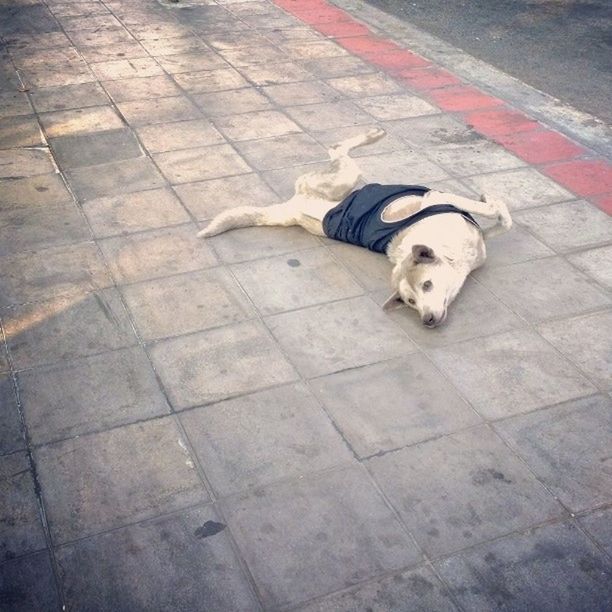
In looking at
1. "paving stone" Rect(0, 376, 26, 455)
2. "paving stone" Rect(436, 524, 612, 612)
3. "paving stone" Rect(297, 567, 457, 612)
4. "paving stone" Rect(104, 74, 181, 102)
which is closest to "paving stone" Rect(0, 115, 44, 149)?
"paving stone" Rect(104, 74, 181, 102)

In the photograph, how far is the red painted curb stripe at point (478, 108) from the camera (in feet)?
23.9

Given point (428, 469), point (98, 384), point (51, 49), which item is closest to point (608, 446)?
point (428, 469)

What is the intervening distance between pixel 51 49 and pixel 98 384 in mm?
7142

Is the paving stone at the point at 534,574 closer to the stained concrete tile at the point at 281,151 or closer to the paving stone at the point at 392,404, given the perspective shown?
the paving stone at the point at 392,404

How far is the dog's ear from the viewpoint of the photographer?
5.07m

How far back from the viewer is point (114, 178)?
7125 millimetres

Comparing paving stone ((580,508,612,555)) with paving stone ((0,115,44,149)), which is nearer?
paving stone ((580,508,612,555))

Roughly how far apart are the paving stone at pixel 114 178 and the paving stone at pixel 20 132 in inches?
34.9

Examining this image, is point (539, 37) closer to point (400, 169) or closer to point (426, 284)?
point (400, 169)

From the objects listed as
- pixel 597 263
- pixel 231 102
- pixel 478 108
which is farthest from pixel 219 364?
pixel 478 108

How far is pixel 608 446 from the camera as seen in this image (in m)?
4.32

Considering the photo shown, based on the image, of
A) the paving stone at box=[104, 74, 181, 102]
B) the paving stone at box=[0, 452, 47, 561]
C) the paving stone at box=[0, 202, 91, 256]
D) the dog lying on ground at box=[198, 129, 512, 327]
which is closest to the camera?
the paving stone at box=[0, 452, 47, 561]

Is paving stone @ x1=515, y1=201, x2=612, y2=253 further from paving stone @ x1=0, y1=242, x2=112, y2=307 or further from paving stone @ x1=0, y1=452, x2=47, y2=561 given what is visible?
paving stone @ x1=0, y1=452, x2=47, y2=561

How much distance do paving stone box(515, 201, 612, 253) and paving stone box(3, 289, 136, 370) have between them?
343 cm
